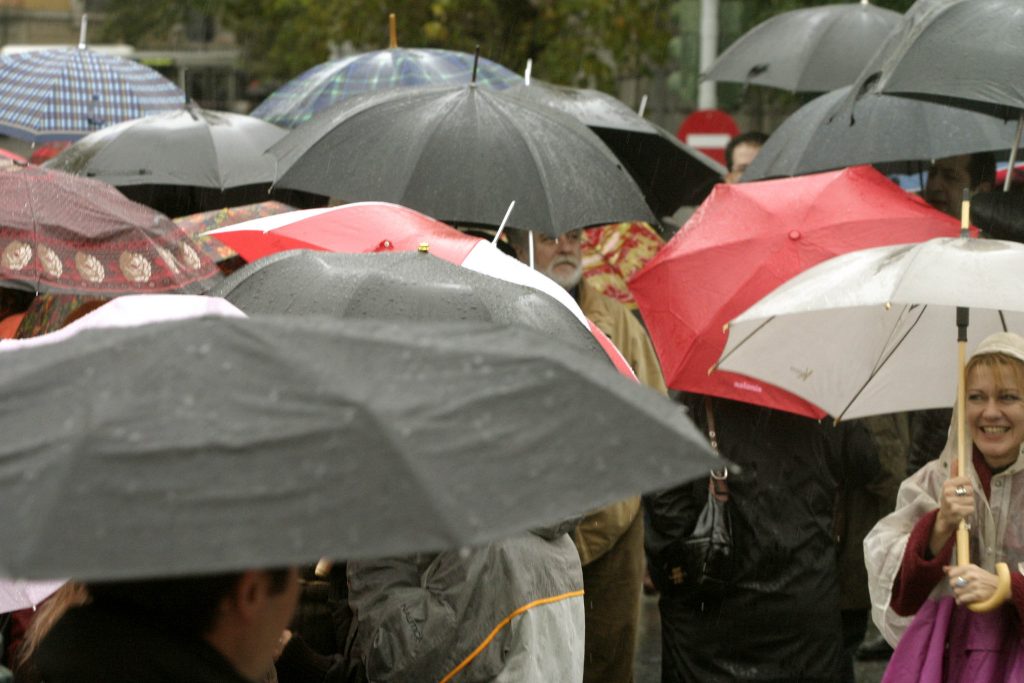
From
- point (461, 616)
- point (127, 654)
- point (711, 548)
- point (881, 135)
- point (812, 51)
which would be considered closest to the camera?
point (127, 654)

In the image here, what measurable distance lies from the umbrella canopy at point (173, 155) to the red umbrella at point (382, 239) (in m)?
2.85

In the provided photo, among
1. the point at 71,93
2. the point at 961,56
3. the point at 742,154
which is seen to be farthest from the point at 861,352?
the point at 71,93

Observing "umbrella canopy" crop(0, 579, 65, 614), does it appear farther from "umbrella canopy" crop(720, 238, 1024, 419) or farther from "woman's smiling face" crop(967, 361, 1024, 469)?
"woman's smiling face" crop(967, 361, 1024, 469)

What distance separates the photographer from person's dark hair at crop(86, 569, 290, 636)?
8.23 ft

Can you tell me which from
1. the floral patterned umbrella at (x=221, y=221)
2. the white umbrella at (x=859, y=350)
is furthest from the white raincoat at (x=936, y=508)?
the floral patterned umbrella at (x=221, y=221)

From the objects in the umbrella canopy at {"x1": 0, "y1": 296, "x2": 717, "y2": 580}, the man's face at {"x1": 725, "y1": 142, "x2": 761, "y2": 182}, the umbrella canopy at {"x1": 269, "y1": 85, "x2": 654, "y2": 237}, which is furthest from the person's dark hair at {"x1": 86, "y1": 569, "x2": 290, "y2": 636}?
the man's face at {"x1": 725, "y1": 142, "x2": 761, "y2": 182}

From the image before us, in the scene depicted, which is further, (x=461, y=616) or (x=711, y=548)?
(x=711, y=548)

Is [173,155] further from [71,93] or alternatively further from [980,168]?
[980,168]

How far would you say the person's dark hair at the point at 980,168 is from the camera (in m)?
7.49

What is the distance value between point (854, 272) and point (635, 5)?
42.5 feet

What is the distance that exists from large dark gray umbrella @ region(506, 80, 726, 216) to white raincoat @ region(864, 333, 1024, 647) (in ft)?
10.8

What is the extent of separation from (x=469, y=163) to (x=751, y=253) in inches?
41.7

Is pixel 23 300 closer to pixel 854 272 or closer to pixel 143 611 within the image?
pixel 854 272

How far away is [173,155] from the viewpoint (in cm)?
835
